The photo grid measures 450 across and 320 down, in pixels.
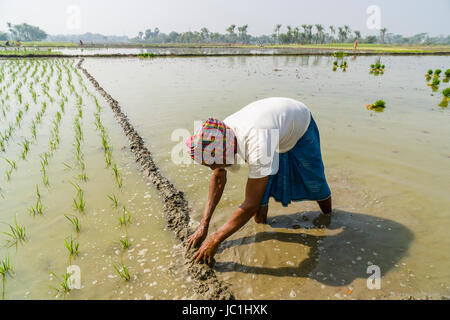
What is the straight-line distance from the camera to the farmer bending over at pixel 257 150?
159 centimetres

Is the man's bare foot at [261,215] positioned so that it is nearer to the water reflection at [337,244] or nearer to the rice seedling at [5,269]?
the water reflection at [337,244]

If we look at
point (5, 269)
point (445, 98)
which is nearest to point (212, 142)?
point (5, 269)

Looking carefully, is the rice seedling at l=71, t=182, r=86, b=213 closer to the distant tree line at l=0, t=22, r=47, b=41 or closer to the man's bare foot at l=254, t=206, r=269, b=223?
the man's bare foot at l=254, t=206, r=269, b=223

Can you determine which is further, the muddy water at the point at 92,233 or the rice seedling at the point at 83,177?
the rice seedling at the point at 83,177

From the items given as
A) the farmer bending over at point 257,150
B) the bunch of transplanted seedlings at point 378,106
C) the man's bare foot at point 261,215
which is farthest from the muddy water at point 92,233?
the bunch of transplanted seedlings at point 378,106

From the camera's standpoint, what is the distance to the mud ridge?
1850mm

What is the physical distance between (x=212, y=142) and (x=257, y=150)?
0.26 metres

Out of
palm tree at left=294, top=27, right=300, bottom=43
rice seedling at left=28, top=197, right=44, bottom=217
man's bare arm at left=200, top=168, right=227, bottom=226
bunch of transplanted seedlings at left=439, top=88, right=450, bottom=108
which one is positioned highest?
palm tree at left=294, top=27, right=300, bottom=43

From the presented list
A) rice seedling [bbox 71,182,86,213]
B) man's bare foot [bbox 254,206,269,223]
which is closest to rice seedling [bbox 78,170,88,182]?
rice seedling [bbox 71,182,86,213]

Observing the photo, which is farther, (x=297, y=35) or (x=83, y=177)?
(x=297, y=35)

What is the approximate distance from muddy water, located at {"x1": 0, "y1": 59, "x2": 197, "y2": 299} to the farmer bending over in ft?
1.08

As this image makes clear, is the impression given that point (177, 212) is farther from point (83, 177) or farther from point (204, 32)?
point (204, 32)

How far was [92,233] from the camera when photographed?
Answer: 7.91ft

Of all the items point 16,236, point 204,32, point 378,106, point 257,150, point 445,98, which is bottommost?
point 16,236
